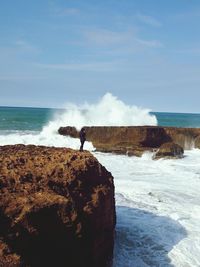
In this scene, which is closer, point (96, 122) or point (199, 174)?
point (199, 174)

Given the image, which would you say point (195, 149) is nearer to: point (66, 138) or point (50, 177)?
point (66, 138)

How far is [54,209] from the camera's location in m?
4.59

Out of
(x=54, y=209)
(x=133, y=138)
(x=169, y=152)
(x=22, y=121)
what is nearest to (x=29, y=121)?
(x=22, y=121)

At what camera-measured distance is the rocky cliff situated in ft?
65.2

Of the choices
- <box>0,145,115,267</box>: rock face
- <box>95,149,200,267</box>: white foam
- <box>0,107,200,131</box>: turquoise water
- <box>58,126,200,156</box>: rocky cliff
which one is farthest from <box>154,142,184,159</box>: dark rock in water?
<box>0,107,200,131</box>: turquoise water

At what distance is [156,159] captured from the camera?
58.7ft

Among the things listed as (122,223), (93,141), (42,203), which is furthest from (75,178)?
(93,141)

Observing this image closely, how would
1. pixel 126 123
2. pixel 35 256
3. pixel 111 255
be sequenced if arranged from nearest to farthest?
pixel 35 256, pixel 111 255, pixel 126 123

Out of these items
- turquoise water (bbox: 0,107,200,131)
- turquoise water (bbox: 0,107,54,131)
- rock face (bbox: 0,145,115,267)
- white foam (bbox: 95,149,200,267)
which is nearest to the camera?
rock face (bbox: 0,145,115,267)

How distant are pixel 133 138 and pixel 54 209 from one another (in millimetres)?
16267

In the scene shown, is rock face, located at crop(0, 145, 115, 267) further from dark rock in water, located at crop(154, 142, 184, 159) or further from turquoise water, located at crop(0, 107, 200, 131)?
turquoise water, located at crop(0, 107, 200, 131)

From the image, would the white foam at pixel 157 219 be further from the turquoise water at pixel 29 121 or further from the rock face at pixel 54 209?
the turquoise water at pixel 29 121

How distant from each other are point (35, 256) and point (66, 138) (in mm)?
19476

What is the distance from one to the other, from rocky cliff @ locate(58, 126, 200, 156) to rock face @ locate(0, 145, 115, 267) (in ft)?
44.3
